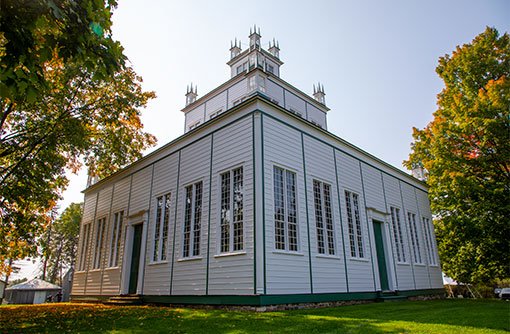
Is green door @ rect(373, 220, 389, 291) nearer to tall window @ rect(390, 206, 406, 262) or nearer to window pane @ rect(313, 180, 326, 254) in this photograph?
tall window @ rect(390, 206, 406, 262)

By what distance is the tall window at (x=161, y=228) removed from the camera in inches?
582

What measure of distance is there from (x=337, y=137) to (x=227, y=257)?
788 centimetres

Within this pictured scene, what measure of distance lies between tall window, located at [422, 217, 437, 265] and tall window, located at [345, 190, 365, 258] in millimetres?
7830

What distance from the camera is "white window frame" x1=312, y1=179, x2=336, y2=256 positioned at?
13055mm

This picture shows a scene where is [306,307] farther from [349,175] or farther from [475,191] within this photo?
[475,191]

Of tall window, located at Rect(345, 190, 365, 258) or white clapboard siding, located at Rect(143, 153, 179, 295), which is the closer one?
white clapboard siding, located at Rect(143, 153, 179, 295)

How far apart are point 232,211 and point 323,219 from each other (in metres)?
3.95

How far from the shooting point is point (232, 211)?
38.7ft

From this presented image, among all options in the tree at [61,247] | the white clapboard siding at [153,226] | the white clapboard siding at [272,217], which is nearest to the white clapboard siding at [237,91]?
the white clapboard siding at [153,226]

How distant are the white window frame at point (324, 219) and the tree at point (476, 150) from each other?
9334mm

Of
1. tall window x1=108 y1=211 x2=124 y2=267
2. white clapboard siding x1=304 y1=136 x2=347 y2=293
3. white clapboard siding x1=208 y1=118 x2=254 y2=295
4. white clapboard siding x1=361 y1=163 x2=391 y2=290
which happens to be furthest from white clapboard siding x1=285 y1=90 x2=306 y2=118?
tall window x1=108 y1=211 x2=124 y2=267

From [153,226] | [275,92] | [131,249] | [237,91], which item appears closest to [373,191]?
[275,92]

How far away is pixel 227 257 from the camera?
447 inches

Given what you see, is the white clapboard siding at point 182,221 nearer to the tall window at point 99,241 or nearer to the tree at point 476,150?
the tall window at point 99,241
